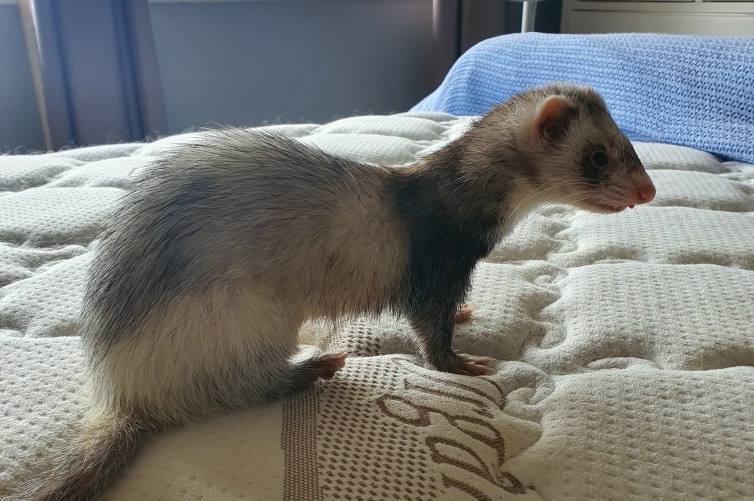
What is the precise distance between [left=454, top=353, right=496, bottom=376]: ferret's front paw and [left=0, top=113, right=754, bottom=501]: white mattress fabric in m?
0.02

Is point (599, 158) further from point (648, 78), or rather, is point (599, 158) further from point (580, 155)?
point (648, 78)

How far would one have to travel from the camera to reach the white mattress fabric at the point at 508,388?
2.17 feet

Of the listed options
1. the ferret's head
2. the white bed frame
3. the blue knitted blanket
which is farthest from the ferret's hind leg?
the white bed frame

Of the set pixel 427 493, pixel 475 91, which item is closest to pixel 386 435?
pixel 427 493

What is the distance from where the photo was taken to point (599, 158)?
944 mm

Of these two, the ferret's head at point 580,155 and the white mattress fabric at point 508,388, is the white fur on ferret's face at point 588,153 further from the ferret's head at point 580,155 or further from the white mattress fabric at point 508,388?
the white mattress fabric at point 508,388

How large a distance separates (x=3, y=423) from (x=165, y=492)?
21 cm

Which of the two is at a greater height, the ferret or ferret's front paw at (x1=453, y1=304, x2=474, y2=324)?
the ferret

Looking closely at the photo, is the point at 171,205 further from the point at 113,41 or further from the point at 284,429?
the point at 113,41

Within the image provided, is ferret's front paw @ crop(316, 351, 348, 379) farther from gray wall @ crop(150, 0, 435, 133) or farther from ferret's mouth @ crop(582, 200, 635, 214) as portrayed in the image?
gray wall @ crop(150, 0, 435, 133)

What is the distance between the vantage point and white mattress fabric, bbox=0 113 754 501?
2.17 feet

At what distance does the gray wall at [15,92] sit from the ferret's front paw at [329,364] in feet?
7.56

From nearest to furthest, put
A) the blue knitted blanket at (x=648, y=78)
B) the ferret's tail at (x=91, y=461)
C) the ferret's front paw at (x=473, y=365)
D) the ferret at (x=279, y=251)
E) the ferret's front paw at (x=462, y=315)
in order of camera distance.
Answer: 1. the ferret's tail at (x=91, y=461)
2. the ferret at (x=279, y=251)
3. the ferret's front paw at (x=473, y=365)
4. the ferret's front paw at (x=462, y=315)
5. the blue knitted blanket at (x=648, y=78)

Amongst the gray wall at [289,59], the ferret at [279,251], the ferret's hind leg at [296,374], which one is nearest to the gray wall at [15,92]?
the gray wall at [289,59]
